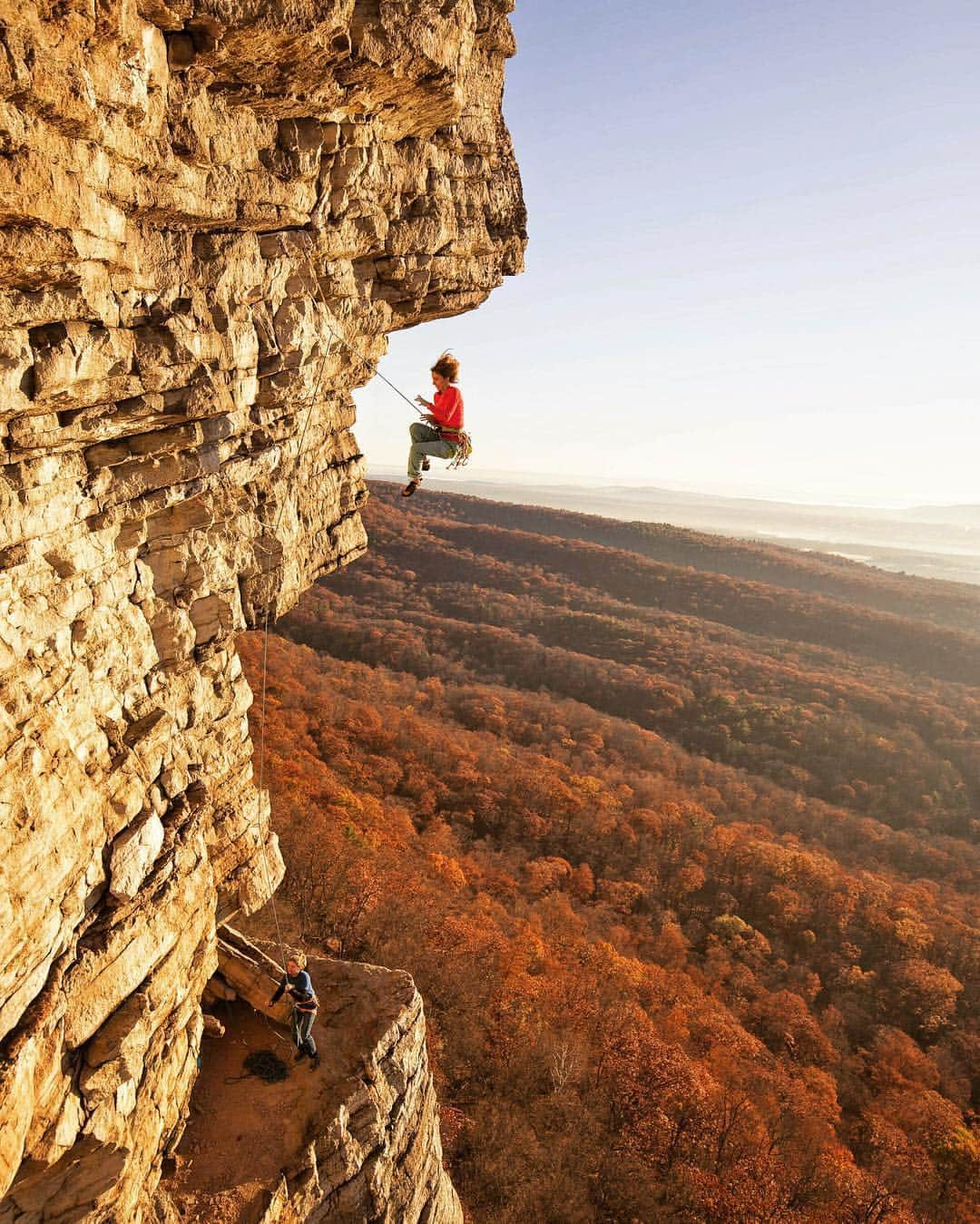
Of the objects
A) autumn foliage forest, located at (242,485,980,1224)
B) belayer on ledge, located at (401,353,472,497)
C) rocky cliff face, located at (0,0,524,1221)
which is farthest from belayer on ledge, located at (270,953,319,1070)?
autumn foliage forest, located at (242,485,980,1224)

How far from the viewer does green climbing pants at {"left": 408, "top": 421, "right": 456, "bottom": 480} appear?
33.6ft

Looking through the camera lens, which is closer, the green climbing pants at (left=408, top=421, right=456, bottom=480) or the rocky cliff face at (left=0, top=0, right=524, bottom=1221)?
the rocky cliff face at (left=0, top=0, right=524, bottom=1221)

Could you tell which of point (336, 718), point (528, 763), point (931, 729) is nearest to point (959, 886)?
point (931, 729)

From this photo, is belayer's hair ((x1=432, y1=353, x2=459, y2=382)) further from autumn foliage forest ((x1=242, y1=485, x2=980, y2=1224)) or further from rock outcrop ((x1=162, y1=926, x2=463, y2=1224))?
autumn foliage forest ((x1=242, y1=485, x2=980, y2=1224))

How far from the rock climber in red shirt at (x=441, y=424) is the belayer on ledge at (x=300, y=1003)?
23.5 ft

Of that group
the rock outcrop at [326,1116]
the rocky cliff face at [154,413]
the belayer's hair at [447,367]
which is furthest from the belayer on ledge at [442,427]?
the rock outcrop at [326,1116]

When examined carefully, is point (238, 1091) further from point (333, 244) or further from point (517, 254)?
point (517, 254)

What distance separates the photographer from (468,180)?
10.1m

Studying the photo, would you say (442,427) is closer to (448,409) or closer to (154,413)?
(448,409)

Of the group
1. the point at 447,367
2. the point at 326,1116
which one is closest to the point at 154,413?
the point at 447,367

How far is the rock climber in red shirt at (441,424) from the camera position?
970cm

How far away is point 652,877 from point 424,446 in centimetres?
3392

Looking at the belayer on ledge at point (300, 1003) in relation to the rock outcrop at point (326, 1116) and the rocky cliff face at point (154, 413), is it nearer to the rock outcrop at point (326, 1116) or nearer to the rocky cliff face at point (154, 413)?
the rock outcrop at point (326, 1116)

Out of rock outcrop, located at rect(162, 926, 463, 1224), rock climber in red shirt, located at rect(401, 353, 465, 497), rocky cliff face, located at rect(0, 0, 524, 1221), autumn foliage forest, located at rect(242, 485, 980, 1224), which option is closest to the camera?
rocky cliff face, located at rect(0, 0, 524, 1221)
